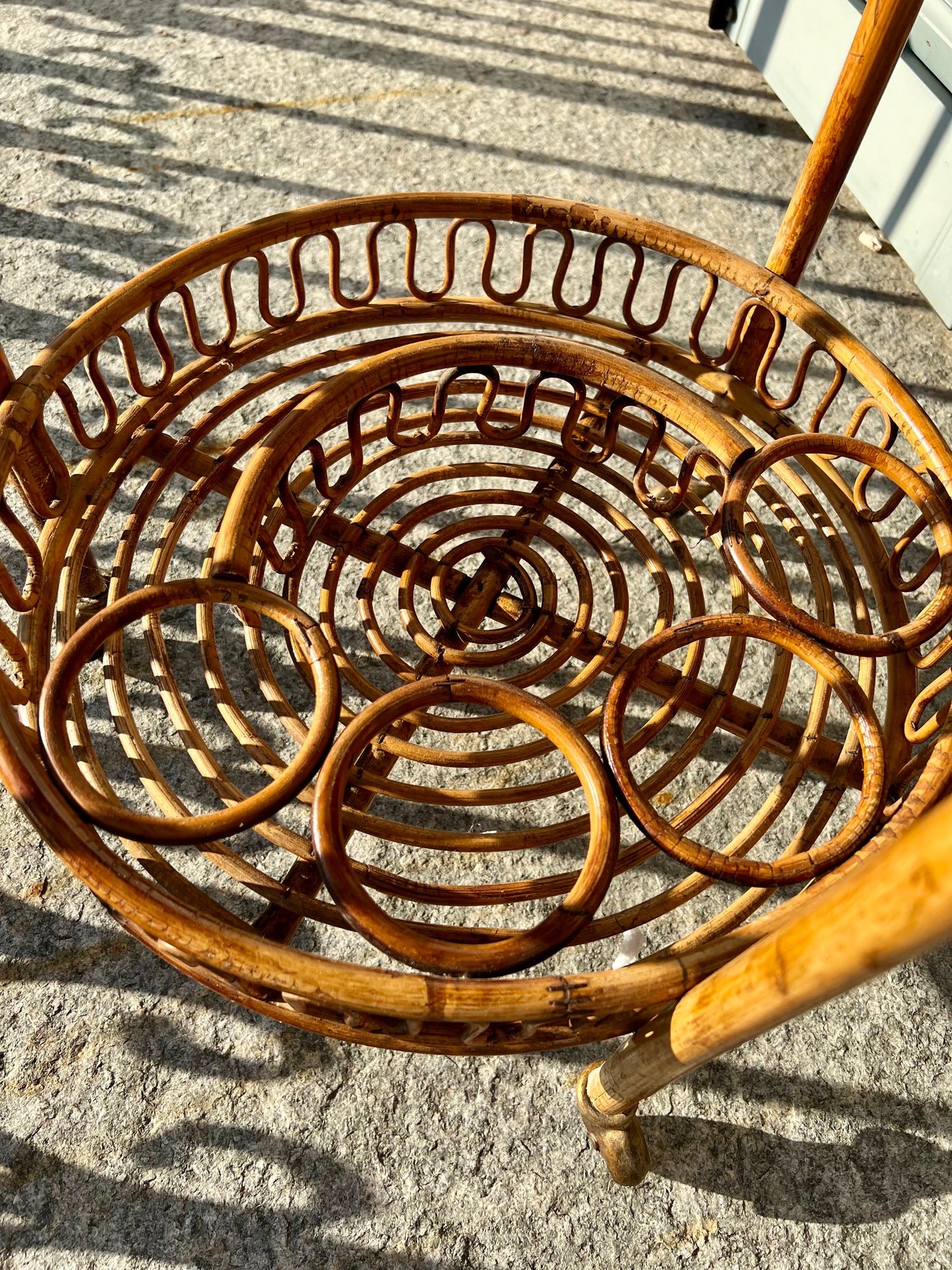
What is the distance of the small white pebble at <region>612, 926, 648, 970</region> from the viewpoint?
165 centimetres

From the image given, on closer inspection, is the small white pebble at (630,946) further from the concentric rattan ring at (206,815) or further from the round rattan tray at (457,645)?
the concentric rattan ring at (206,815)

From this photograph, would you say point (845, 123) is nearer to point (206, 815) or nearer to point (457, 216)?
point (457, 216)

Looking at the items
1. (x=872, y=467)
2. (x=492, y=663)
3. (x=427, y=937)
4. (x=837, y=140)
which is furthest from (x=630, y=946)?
(x=837, y=140)

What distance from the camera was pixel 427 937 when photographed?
1022mm

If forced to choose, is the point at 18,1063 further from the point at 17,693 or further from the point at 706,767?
the point at 706,767

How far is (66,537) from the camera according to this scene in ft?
4.62

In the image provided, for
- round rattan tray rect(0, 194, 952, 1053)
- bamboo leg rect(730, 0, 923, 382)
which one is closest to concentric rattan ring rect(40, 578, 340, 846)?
round rattan tray rect(0, 194, 952, 1053)

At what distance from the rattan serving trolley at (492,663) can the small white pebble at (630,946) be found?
0.06 feet

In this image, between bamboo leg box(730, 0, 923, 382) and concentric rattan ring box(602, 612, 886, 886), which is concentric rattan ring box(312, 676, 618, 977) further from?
bamboo leg box(730, 0, 923, 382)

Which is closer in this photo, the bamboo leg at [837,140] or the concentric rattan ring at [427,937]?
the concentric rattan ring at [427,937]

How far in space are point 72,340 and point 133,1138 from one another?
44.9 inches

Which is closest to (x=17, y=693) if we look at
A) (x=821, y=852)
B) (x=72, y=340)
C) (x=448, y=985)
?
(x=72, y=340)

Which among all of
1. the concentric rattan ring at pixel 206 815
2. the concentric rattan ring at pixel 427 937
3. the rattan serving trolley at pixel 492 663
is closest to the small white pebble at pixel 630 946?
the rattan serving trolley at pixel 492 663

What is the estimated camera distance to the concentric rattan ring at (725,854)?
108 cm
